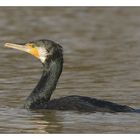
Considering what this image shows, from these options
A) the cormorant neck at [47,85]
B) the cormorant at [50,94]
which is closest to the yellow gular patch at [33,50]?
the cormorant at [50,94]

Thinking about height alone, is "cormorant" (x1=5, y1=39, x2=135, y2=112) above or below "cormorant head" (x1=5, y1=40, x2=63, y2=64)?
below

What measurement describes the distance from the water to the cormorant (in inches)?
6.4

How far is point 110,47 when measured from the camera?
2178 centimetres

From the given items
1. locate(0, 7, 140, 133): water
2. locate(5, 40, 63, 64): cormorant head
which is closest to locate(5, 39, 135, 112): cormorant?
locate(5, 40, 63, 64): cormorant head

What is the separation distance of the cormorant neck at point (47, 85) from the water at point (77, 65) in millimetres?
278

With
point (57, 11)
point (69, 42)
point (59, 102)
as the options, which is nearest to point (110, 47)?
point (69, 42)

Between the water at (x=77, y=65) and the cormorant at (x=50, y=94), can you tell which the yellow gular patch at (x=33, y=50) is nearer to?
the cormorant at (x=50, y=94)

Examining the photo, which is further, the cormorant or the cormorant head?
the cormorant head

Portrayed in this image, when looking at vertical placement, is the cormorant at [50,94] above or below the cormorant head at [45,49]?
below

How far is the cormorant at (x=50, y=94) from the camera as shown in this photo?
45.9 feet

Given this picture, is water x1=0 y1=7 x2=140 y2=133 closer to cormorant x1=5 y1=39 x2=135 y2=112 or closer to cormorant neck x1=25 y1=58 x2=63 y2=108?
cormorant x1=5 y1=39 x2=135 y2=112

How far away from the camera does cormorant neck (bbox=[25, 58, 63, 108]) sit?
14719 millimetres

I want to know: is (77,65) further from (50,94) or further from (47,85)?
(50,94)

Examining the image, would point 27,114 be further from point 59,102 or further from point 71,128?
point 71,128
